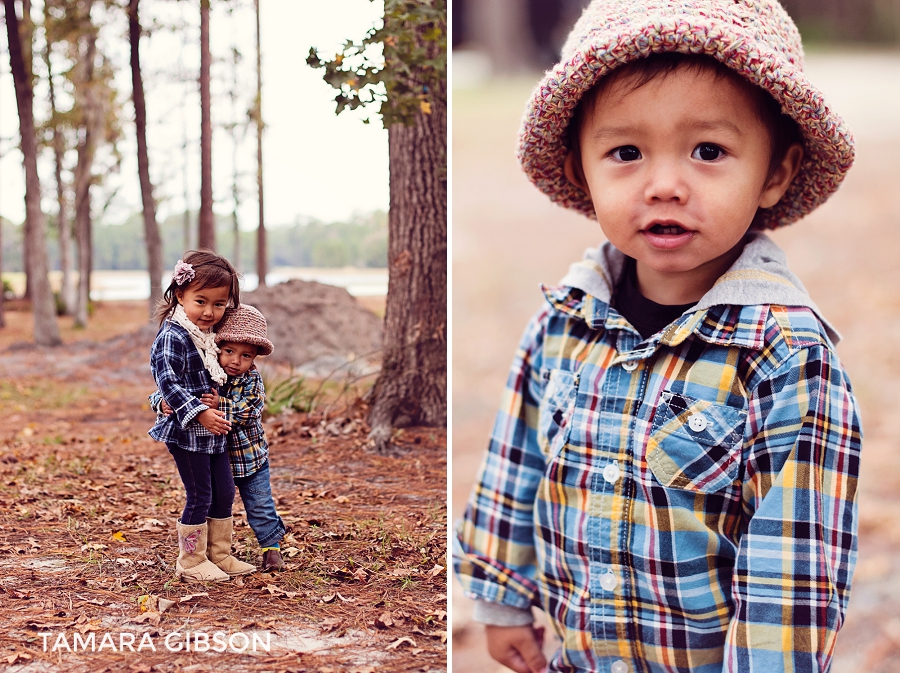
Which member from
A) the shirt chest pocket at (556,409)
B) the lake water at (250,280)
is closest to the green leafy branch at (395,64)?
the lake water at (250,280)

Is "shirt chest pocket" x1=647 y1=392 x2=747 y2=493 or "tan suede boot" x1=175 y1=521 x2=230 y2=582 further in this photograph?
"tan suede boot" x1=175 y1=521 x2=230 y2=582

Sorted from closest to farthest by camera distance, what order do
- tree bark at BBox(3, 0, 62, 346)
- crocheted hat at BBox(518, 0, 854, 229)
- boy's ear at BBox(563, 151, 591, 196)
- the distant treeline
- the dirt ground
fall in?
crocheted hat at BBox(518, 0, 854, 229), boy's ear at BBox(563, 151, 591, 196), tree bark at BBox(3, 0, 62, 346), the distant treeline, the dirt ground

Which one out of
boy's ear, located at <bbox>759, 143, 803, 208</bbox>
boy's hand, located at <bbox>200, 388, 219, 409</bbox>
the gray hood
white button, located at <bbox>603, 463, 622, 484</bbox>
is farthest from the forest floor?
boy's ear, located at <bbox>759, 143, 803, 208</bbox>

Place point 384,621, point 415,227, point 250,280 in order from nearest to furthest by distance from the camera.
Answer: point 384,621
point 250,280
point 415,227

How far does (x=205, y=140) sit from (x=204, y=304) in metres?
0.64

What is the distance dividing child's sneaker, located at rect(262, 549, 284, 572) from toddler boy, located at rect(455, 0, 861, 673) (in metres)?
0.55

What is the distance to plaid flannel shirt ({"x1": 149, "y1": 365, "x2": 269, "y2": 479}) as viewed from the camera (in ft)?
5.68

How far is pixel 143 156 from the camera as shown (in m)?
2.11

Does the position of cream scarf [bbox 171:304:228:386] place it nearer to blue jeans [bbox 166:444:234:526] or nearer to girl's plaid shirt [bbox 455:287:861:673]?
blue jeans [bbox 166:444:234:526]

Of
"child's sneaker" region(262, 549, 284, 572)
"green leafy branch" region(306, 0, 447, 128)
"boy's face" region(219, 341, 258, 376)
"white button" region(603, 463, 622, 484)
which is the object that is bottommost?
"child's sneaker" region(262, 549, 284, 572)

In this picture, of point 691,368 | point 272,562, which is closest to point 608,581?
point 691,368

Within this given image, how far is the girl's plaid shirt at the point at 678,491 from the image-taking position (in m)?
1.38

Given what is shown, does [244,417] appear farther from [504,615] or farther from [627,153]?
[627,153]

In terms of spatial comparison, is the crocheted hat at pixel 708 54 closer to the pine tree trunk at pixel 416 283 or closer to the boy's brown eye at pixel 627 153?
the boy's brown eye at pixel 627 153
